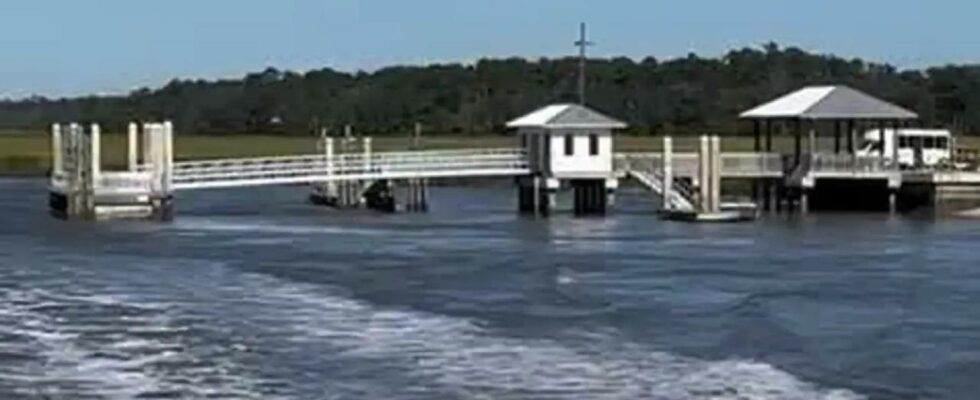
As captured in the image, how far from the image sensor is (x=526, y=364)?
95.6 ft

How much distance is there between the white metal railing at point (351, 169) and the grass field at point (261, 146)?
3990cm

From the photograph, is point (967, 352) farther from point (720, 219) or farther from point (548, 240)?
point (720, 219)

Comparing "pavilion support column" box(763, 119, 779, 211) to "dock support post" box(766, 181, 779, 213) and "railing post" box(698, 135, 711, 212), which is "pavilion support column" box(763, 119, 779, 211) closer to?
"dock support post" box(766, 181, 779, 213)

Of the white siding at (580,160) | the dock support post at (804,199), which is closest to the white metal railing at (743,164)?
the dock support post at (804,199)

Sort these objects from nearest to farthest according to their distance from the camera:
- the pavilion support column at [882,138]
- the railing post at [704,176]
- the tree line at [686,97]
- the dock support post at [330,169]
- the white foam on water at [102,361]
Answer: the white foam on water at [102,361], the railing post at [704,176], the dock support post at [330,169], the pavilion support column at [882,138], the tree line at [686,97]

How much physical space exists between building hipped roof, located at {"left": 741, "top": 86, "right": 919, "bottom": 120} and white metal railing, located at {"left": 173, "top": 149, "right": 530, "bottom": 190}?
28.3 feet

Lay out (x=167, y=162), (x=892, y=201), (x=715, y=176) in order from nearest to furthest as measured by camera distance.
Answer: (x=715, y=176), (x=167, y=162), (x=892, y=201)

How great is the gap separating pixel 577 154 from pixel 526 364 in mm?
44126

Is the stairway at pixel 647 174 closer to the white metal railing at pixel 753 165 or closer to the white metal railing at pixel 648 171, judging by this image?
the white metal railing at pixel 648 171

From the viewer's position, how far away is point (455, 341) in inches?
1266

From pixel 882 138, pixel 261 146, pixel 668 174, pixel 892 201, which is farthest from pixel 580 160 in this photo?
pixel 261 146

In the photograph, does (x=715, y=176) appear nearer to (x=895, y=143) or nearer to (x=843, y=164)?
(x=843, y=164)

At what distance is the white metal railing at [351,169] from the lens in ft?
237

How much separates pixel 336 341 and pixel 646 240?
93.9ft
